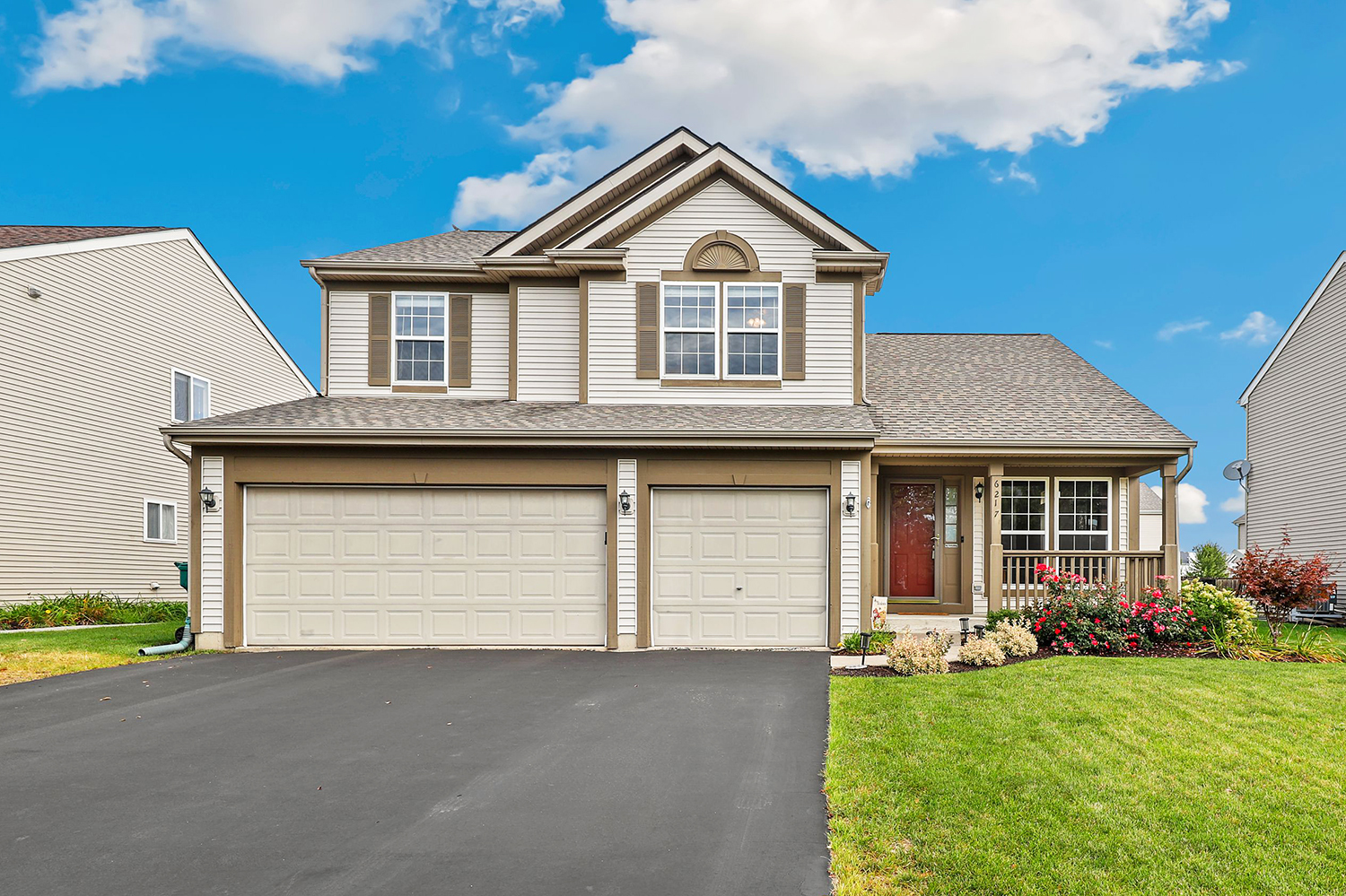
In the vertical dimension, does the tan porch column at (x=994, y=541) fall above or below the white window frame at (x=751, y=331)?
below

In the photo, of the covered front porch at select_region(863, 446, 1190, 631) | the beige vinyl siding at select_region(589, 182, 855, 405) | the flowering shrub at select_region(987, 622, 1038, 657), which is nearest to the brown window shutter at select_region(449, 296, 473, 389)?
the beige vinyl siding at select_region(589, 182, 855, 405)

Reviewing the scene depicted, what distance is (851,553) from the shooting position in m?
11.8

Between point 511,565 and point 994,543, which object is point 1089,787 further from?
point 994,543

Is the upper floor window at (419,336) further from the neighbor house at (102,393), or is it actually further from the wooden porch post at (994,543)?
the wooden porch post at (994,543)

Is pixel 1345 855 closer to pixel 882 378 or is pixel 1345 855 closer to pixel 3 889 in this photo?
pixel 3 889

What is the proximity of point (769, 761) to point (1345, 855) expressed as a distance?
336 centimetres

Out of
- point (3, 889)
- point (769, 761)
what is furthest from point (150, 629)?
point (769, 761)

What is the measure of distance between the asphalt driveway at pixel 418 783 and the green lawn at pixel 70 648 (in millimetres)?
1064

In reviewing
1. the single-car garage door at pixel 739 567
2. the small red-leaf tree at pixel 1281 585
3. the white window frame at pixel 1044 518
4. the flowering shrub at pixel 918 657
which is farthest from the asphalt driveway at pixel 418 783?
the small red-leaf tree at pixel 1281 585

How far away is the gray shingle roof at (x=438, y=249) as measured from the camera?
14188 mm

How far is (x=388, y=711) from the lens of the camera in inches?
316

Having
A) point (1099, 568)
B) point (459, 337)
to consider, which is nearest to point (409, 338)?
point (459, 337)

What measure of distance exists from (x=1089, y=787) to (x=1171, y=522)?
983cm

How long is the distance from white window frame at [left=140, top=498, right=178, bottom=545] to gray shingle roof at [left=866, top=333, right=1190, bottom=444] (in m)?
16.1
